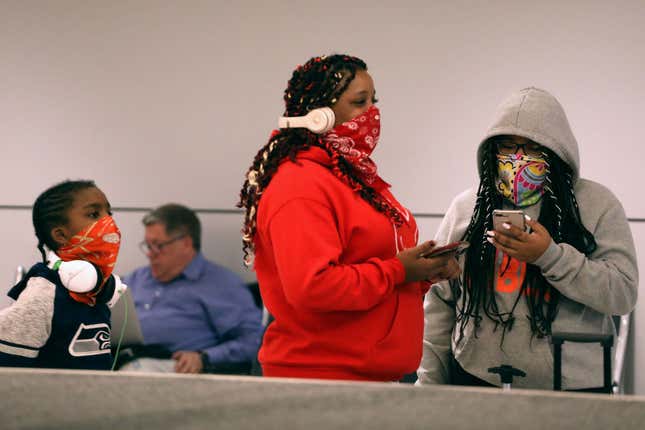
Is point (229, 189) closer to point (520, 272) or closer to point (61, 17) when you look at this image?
point (61, 17)

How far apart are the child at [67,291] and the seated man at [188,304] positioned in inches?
57.2

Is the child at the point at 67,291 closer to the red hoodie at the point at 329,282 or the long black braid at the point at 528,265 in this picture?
the red hoodie at the point at 329,282

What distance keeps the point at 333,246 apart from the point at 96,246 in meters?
0.62

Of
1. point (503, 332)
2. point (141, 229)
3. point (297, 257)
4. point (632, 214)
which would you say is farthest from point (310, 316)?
point (141, 229)

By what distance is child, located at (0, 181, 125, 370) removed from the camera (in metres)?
1.59

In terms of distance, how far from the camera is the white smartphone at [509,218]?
172 centimetres

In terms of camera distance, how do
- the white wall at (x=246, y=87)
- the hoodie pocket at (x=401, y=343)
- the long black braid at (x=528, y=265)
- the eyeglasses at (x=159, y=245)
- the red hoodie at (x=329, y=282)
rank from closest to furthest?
the red hoodie at (x=329, y=282)
the hoodie pocket at (x=401, y=343)
the long black braid at (x=528, y=265)
the white wall at (x=246, y=87)
the eyeglasses at (x=159, y=245)

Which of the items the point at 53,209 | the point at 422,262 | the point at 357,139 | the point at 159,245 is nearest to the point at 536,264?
the point at 422,262

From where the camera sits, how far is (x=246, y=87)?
3707mm

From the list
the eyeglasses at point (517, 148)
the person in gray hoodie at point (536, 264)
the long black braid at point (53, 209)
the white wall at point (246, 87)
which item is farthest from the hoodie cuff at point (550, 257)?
the white wall at point (246, 87)

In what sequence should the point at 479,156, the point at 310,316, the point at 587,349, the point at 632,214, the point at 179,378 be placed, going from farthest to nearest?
the point at 632,214 < the point at 479,156 < the point at 587,349 < the point at 310,316 < the point at 179,378

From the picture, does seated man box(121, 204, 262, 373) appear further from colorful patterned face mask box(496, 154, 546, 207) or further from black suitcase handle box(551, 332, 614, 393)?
black suitcase handle box(551, 332, 614, 393)

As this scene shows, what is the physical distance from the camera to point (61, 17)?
3.84 metres

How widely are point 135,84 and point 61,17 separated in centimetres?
52
